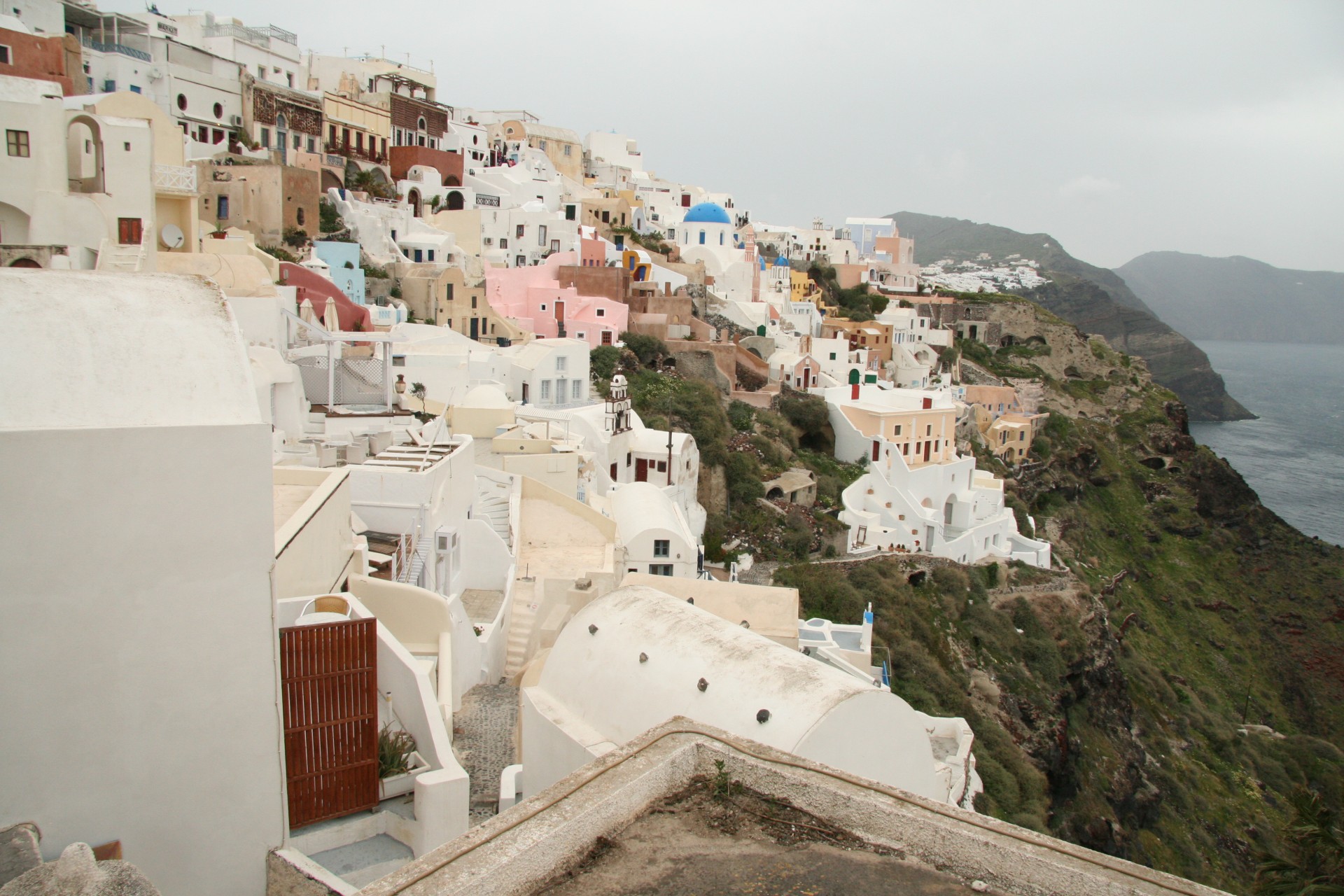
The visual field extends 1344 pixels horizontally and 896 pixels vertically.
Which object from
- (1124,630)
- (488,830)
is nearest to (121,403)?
(488,830)

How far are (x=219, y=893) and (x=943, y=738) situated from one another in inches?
609

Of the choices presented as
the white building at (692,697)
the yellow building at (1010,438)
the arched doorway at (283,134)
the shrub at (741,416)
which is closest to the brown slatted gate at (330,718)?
the white building at (692,697)

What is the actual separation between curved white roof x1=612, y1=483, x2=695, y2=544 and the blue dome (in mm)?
32127

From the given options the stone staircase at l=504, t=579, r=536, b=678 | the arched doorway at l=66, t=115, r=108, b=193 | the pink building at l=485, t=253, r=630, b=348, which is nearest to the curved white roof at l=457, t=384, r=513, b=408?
the stone staircase at l=504, t=579, r=536, b=678

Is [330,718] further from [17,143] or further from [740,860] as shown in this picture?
[17,143]

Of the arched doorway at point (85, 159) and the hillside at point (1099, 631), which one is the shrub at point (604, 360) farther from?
the arched doorway at point (85, 159)

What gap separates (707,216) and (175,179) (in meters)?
36.7

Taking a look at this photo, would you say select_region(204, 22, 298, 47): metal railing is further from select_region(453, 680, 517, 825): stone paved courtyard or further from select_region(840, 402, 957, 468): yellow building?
select_region(453, 680, 517, 825): stone paved courtyard

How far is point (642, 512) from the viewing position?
21125 millimetres

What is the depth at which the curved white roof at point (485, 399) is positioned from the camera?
69.5ft

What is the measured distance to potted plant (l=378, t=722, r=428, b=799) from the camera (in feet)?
22.1

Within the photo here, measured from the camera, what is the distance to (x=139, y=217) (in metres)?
15.4

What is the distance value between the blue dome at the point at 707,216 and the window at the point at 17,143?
131 ft

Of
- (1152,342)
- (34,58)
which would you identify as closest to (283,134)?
(34,58)
